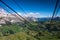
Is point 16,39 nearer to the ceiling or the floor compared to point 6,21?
nearer to the floor

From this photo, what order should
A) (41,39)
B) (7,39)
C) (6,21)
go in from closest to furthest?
(41,39)
(7,39)
(6,21)

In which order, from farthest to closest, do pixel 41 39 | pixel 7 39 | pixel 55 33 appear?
pixel 55 33
pixel 7 39
pixel 41 39

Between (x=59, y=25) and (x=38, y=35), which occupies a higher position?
(x=59, y=25)

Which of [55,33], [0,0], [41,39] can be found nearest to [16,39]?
[41,39]

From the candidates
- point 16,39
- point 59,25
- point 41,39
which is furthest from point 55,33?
point 16,39

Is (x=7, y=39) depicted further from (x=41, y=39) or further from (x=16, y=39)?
(x=41, y=39)

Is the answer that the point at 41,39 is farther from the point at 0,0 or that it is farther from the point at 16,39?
the point at 0,0

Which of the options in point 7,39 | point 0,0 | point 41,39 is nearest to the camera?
point 0,0

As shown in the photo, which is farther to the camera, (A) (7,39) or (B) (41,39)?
(A) (7,39)

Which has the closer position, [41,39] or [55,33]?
[41,39]
